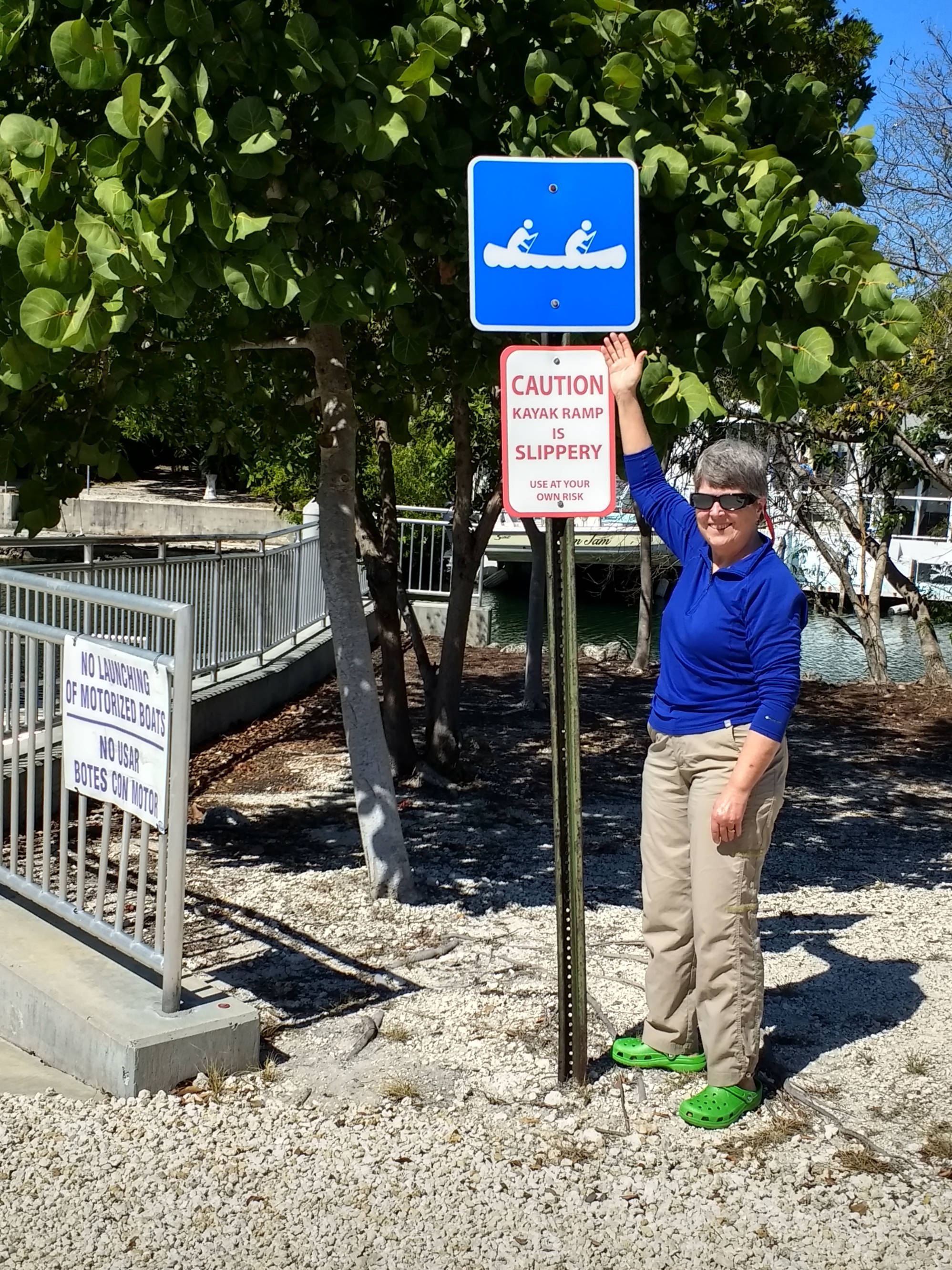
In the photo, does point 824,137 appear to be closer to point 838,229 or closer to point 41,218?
point 838,229

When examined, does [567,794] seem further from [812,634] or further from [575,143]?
[812,634]

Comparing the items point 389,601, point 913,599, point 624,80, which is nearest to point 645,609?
point 913,599

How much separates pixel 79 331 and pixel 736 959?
9.40ft

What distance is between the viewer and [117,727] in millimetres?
4484

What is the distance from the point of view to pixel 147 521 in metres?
34.0

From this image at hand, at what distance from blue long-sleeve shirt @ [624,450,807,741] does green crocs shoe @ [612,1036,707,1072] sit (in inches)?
43.5

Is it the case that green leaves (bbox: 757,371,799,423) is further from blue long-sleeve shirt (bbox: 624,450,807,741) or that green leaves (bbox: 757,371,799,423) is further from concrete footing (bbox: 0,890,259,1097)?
concrete footing (bbox: 0,890,259,1097)

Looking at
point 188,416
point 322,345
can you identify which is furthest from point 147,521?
point 322,345

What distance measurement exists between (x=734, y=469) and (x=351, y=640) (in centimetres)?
296

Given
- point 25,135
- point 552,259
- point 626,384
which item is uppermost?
point 25,135

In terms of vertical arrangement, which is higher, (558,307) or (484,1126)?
(558,307)

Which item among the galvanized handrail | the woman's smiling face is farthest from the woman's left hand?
the galvanized handrail

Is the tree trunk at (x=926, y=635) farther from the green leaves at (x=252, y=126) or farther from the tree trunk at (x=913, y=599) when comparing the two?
the green leaves at (x=252, y=126)

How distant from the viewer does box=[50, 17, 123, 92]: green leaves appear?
454cm
